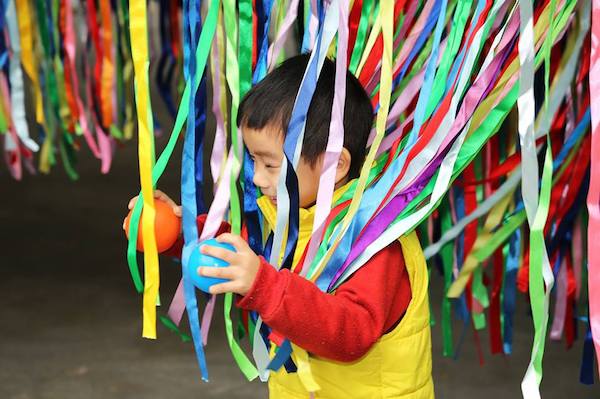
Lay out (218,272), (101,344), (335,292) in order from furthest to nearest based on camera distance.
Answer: (101,344)
(335,292)
(218,272)

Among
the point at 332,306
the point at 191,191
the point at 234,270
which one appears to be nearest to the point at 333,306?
the point at 332,306

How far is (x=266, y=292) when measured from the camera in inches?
49.3

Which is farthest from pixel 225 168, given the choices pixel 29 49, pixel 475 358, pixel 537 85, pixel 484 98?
pixel 475 358

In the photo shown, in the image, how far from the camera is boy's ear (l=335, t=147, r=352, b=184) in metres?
1.44

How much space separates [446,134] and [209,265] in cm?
34

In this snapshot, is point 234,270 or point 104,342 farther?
point 104,342

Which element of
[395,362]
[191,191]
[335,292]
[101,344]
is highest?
[191,191]

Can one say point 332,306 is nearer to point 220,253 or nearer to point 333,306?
point 333,306

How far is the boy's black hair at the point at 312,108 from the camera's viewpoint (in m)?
1.41

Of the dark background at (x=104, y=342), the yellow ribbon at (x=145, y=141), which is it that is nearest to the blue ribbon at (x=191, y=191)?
the yellow ribbon at (x=145, y=141)

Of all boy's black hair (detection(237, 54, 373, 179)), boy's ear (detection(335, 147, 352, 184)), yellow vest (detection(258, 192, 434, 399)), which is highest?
boy's black hair (detection(237, 54, 373, 179))

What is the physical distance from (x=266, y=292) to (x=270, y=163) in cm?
21

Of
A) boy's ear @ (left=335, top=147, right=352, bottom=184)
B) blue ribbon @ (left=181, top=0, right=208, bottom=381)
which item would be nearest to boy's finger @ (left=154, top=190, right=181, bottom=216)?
blue ribbon @ (left=181, top=0, right=208, bottom=381)

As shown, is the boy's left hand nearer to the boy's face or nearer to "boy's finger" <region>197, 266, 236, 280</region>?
"boy's finger" <region>197, 266, 236, 280</region>
